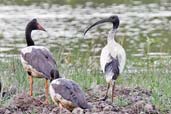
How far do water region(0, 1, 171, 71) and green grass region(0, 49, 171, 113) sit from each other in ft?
17.9

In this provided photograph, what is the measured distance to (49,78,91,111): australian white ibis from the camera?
736cm

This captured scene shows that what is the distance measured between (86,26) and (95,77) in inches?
581

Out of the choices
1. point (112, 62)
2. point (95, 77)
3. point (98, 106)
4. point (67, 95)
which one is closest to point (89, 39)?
point (95, 77)

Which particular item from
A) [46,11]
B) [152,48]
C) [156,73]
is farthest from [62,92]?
[46,11]

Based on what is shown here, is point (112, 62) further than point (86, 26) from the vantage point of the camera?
No

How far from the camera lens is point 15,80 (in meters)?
10.3

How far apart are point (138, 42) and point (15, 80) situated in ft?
39.4

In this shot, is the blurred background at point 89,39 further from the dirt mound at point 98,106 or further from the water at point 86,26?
the dirt mound at point 98,106

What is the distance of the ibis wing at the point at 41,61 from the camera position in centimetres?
823

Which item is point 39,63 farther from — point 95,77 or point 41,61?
point 95,77

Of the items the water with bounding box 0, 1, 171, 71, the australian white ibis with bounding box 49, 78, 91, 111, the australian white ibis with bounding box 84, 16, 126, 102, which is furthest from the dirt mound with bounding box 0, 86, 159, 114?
the water with bounding box 0, 1, 171, 71

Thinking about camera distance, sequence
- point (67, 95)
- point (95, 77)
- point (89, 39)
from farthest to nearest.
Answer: point (89, 39), point (95, 77), point (67, 95)

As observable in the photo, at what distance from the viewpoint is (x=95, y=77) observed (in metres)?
11.0

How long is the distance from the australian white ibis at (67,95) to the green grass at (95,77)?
3.06ft
